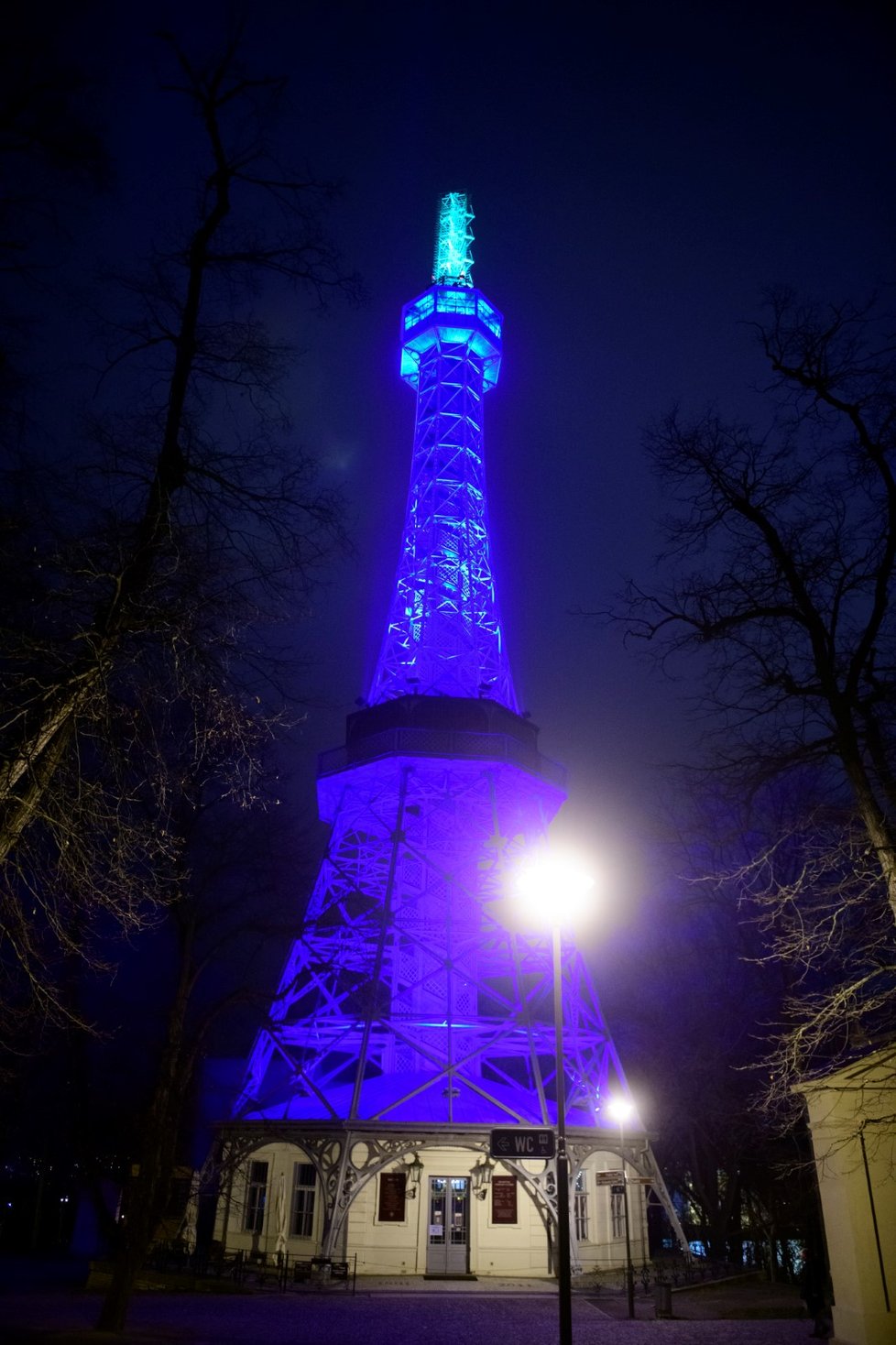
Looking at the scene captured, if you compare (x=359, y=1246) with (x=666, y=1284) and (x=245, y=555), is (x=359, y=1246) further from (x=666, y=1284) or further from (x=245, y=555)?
(x=245, y=555)

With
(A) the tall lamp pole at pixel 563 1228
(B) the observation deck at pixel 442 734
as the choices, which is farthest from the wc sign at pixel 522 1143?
(B) the observation deck at pixel 442 734

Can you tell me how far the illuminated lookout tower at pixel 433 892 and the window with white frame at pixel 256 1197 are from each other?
1730mm

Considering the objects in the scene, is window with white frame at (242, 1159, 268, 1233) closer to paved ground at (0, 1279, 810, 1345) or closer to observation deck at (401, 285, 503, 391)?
paved ground at (0, 1279, 810, 1345)

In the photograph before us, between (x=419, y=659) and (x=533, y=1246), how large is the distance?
21.1 metres

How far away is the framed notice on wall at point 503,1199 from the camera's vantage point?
24.0 metres

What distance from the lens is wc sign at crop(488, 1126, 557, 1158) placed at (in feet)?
32.7

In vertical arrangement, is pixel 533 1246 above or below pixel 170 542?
below

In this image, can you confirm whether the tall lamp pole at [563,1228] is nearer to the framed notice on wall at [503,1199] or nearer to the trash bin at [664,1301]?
the trash bin at [664,1301]

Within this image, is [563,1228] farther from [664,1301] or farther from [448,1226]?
[448,1226]

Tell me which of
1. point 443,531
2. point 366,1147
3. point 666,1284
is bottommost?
point 666,1284

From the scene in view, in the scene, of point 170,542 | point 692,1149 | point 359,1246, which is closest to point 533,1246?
point 359,1246

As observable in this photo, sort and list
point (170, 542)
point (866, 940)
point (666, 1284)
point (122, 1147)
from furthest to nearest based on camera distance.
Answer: point (122, 1147)
point (666, 1284)
point (866, 940)
point (170, 542)

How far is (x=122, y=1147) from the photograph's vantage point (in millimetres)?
37219

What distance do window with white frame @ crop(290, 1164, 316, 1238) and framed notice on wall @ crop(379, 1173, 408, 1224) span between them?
193cm
